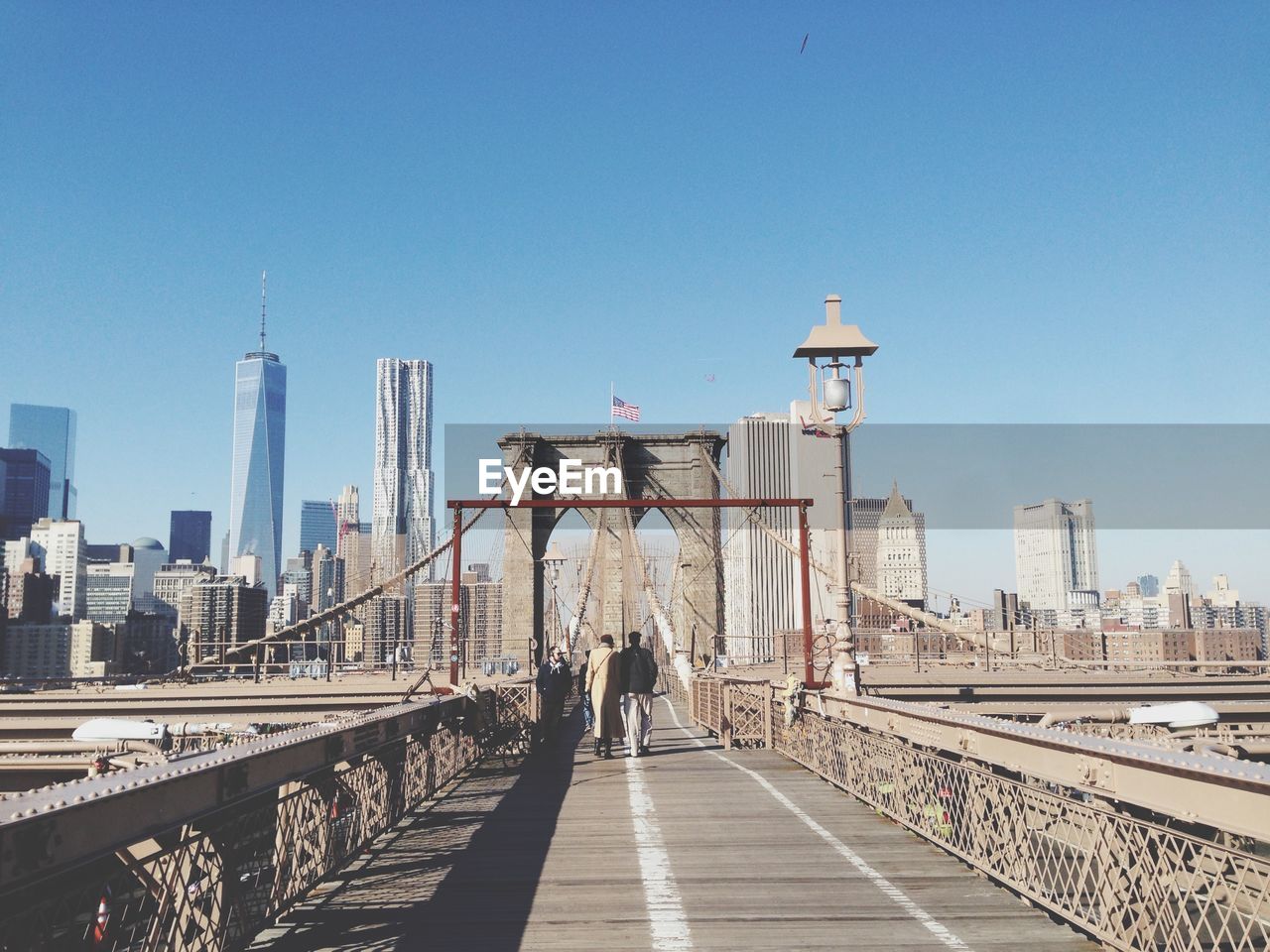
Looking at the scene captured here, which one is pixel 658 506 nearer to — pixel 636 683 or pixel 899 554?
pixel 636 683

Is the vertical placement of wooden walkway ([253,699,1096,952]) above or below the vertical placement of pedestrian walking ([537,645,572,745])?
below

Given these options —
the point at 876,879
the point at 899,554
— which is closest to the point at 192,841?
A: the point at 876,879

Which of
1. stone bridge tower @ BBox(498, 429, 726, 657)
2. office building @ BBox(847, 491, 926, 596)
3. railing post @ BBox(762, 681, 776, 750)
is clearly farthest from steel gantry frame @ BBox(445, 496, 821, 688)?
office building @ BBox(847, 491, 926, 596)

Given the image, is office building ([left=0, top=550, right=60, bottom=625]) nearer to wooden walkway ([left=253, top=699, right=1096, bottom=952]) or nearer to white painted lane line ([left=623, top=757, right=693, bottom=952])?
wooden walkway ([left=253, top=699, right=1096, bottom=952])

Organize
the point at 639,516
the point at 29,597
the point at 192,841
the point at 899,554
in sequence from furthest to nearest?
the point at 29,597, the point at 899,554, the point at 639,516, the point at 192,841

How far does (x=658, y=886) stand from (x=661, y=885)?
0.03 metres

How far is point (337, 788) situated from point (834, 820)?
13.6 feet

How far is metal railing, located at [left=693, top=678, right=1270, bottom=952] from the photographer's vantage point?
4.35 meters

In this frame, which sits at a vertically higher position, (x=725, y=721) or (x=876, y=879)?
(x=725, y=721)

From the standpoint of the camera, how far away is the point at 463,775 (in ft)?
42.7

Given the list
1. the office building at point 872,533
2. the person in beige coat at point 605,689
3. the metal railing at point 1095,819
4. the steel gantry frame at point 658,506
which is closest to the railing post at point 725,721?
the steel gantry frame at point 658,506

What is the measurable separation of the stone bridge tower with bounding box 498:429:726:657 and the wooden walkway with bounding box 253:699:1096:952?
55.3 m

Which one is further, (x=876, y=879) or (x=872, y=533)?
(x=872, y=533)

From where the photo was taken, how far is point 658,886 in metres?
6.70
